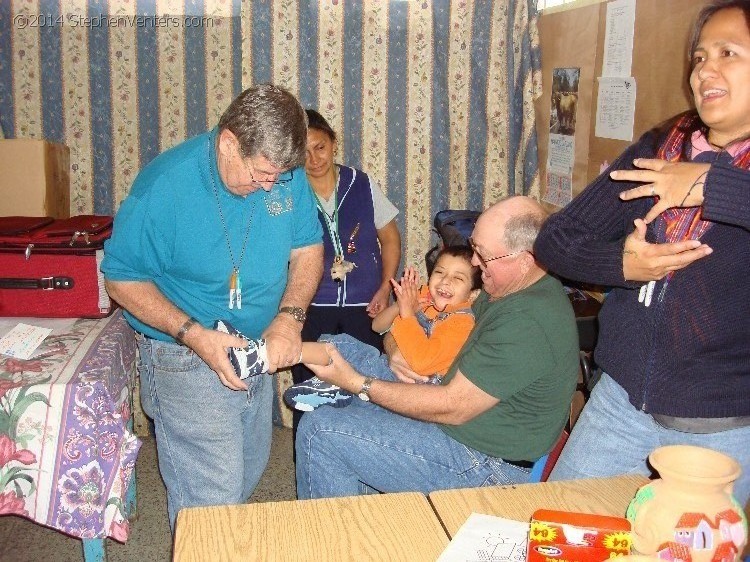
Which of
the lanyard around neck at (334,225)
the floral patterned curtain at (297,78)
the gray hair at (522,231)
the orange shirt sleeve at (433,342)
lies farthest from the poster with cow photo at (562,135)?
the gray hair at (522,231)

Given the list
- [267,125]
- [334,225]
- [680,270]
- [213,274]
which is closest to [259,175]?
[267,125]

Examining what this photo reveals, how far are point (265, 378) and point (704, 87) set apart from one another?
4.90 ft

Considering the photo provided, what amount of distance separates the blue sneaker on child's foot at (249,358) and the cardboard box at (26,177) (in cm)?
151

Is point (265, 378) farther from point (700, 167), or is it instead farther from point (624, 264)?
point (700, 167)

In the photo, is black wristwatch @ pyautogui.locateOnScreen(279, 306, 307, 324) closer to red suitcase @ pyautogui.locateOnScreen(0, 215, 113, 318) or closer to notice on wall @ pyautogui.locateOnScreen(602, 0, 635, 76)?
red suitcase @ pyautogui.locateOnScreen(0, 215, 113, 318)

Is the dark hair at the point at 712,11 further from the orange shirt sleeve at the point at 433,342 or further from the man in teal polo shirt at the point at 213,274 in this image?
the orange shirt sleeve at the point at 433,342

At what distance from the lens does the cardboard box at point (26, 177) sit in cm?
293

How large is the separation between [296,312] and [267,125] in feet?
2.01

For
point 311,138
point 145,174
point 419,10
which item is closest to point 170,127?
point 311,138

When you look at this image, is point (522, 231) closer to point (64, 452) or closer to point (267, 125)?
point (267, 125)

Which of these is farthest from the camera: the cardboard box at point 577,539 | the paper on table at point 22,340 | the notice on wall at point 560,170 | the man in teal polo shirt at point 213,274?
the notice on wall at point 560,170

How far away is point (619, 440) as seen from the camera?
1.56 meters

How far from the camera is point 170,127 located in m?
3.29

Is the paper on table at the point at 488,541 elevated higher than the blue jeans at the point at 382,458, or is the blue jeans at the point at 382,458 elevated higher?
the paper on table at the point at 488,541
